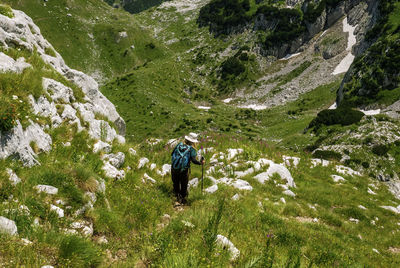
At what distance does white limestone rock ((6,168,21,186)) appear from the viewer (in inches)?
177

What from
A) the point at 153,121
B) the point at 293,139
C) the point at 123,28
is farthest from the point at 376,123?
the point at 123,28

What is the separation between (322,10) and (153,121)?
344 feet

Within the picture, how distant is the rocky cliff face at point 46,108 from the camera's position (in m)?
5.35

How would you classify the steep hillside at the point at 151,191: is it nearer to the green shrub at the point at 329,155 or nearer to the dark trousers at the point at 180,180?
the green shrub at the point at 329,155

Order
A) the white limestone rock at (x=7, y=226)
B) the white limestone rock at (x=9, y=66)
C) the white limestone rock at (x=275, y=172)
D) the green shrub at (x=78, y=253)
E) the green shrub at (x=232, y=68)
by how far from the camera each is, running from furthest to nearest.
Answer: the green shrub at (x=232, y=68) < the white limestone rock at (x=275, y=172) < the white limestone rock at (x=9, y=66) < the green shrub at (x=78, y=253) < the white limestone rock at (x=7, y=226)

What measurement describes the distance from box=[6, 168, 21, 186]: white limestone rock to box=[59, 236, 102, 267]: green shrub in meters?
1.97

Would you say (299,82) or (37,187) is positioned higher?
(37,187)

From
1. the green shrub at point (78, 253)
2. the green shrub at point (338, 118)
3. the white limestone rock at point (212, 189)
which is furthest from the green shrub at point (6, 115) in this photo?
the green shrub at point (338, 118)

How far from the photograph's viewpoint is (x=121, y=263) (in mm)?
3898

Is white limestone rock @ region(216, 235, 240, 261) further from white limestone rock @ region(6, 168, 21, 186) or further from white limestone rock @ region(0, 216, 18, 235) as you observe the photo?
white limestone rock @ region(6, 168, 21, 186)

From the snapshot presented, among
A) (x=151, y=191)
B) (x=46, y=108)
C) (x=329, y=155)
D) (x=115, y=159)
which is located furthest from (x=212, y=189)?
(x=329, y=155)

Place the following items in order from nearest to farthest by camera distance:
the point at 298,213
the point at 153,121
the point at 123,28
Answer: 1. the point at 298,213
2. the point at 153,121
3. the point at 123,28

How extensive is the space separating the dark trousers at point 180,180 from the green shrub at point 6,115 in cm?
459

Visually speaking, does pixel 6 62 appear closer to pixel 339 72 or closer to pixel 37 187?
pixel 37 187
